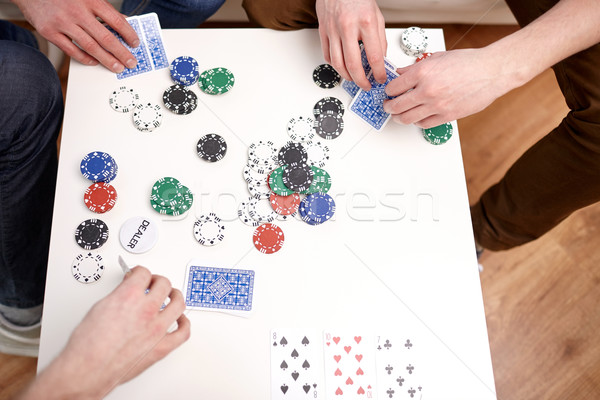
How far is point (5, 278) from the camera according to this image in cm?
161

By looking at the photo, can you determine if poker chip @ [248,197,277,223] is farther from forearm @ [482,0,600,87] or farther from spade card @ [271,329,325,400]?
forearm @ [482,0,600,87]

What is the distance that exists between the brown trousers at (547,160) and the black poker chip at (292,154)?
0.40 m

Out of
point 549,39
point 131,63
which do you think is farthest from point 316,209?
Result: point 549,39

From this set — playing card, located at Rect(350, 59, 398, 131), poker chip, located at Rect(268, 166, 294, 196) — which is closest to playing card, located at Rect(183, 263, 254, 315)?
poker chip, located at Rect(268, 166, 294, 196)

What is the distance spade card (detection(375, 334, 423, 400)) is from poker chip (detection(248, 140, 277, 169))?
55 centimetres

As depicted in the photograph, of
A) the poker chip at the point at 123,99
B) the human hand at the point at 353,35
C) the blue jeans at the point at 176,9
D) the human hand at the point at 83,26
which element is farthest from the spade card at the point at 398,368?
A: the blue jeans at the point at 176,9

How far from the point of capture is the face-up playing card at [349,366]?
1219mm

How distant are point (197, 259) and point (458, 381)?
2.42ft

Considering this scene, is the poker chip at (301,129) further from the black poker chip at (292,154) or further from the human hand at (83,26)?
the human hand at (83,26)

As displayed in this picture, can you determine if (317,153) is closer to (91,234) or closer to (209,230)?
(209,230)

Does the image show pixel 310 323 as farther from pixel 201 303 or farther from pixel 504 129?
pixel 504 129

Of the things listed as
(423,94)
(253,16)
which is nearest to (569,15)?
(423,94)

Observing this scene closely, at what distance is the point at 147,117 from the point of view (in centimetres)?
137

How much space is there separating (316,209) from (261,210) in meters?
0.15
